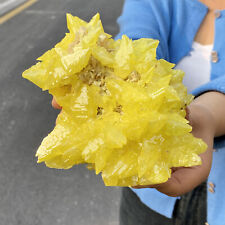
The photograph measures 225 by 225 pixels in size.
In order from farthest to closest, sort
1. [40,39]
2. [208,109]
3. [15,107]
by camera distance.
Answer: [40,39] < [15,107] < [208,109]

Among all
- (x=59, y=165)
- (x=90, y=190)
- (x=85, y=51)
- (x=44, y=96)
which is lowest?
(x=90, y=190)

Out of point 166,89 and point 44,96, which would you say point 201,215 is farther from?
point 44,96

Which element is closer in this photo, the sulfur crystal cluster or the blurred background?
the sulfur crystal cluster

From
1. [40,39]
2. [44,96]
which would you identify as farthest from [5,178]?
[40,39]

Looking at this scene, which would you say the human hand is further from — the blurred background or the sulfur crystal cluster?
the blurred background

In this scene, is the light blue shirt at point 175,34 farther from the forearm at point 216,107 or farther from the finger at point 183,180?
the finger at point 183,180

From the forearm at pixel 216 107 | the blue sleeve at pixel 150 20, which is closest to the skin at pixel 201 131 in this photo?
the forearm at pixel 216 107

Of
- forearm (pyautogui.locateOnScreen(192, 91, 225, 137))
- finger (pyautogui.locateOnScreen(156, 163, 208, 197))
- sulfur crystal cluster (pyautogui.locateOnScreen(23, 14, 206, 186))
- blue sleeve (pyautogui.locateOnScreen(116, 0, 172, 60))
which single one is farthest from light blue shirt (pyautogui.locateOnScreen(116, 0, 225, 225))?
sulfur crystal cluster (pyautogui.locateOnScreen(23, 14, 206, 186))
